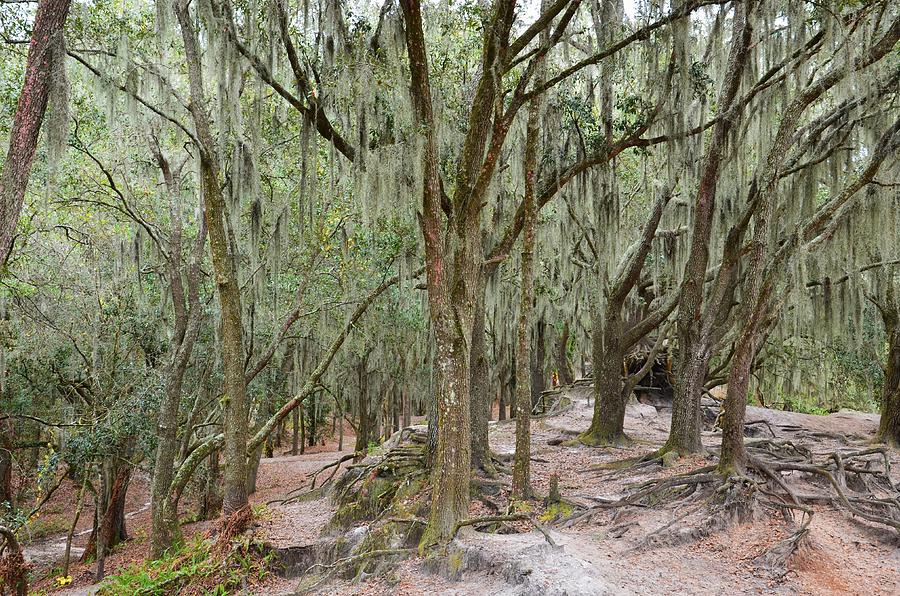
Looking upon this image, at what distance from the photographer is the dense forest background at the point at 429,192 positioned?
6246mm

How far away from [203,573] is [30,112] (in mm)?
5128

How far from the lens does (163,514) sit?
27.6ft

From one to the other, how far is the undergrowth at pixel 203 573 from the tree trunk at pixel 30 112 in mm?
4353

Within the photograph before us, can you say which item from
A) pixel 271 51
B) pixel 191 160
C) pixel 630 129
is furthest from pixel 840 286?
pixel 191 160

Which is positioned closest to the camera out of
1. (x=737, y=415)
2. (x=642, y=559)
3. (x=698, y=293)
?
(x=642, y=559)

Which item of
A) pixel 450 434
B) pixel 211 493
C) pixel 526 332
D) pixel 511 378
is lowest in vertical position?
pixel 211 493

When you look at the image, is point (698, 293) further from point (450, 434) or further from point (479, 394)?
point (450, 434)

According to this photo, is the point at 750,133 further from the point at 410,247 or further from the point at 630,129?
the point at 410,247

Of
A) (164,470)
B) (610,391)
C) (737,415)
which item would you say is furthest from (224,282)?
(610,391)

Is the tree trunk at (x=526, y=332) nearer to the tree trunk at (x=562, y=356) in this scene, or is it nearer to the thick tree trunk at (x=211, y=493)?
the thick tree trunk at (x=211, y=493)

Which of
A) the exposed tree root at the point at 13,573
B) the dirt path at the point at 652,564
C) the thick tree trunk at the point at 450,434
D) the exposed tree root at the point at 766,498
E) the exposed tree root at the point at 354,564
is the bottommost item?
the exposed tree root at the point at 13,573

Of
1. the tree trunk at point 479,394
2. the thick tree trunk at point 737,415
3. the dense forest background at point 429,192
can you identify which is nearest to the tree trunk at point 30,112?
the dense forest background at point 429,192

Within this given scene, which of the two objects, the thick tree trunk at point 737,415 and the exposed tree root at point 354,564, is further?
the thick tree trunk at point 737,415

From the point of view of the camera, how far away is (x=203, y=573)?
22.0ft
